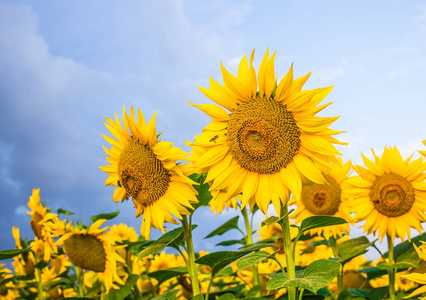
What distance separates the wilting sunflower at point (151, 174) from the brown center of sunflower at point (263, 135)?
0.42 meters

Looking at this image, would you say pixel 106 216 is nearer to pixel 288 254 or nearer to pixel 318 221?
pixel 288 254

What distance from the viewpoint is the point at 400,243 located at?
4.04 m

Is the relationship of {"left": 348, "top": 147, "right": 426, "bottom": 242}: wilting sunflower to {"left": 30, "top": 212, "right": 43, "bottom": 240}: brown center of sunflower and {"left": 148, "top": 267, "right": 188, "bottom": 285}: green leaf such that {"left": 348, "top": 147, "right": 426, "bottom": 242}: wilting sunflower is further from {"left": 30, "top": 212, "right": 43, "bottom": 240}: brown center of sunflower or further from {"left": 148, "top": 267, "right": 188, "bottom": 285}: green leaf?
{"left": 30, "top": 212, "right": 43, "bottom": 240}: brown center of sunflower

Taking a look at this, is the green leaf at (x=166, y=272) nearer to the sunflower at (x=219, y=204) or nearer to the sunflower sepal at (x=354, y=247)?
the sunflower at (x=219, y=204)

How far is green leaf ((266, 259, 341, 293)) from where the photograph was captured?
2.12 m

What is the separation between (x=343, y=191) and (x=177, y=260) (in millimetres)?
3535

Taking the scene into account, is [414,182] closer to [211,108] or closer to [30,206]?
[211,108]

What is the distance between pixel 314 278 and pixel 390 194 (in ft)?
6.83

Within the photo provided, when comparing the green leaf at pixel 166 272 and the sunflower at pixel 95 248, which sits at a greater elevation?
the sunflower at pixel 95 248

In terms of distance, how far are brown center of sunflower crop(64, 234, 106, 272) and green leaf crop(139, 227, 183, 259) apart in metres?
1.46

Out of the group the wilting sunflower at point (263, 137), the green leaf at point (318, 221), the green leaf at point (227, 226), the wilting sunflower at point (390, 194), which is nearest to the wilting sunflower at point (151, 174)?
the wilting sunflower at point (263, 137)

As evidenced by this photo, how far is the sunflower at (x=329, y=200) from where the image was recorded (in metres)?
4.39

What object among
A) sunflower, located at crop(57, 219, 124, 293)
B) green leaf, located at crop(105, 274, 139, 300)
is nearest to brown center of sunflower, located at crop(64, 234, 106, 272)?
sunflower, located at crop(57, 219, 124, 293)

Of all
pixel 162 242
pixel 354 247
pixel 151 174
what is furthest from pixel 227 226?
pixel 151 174
